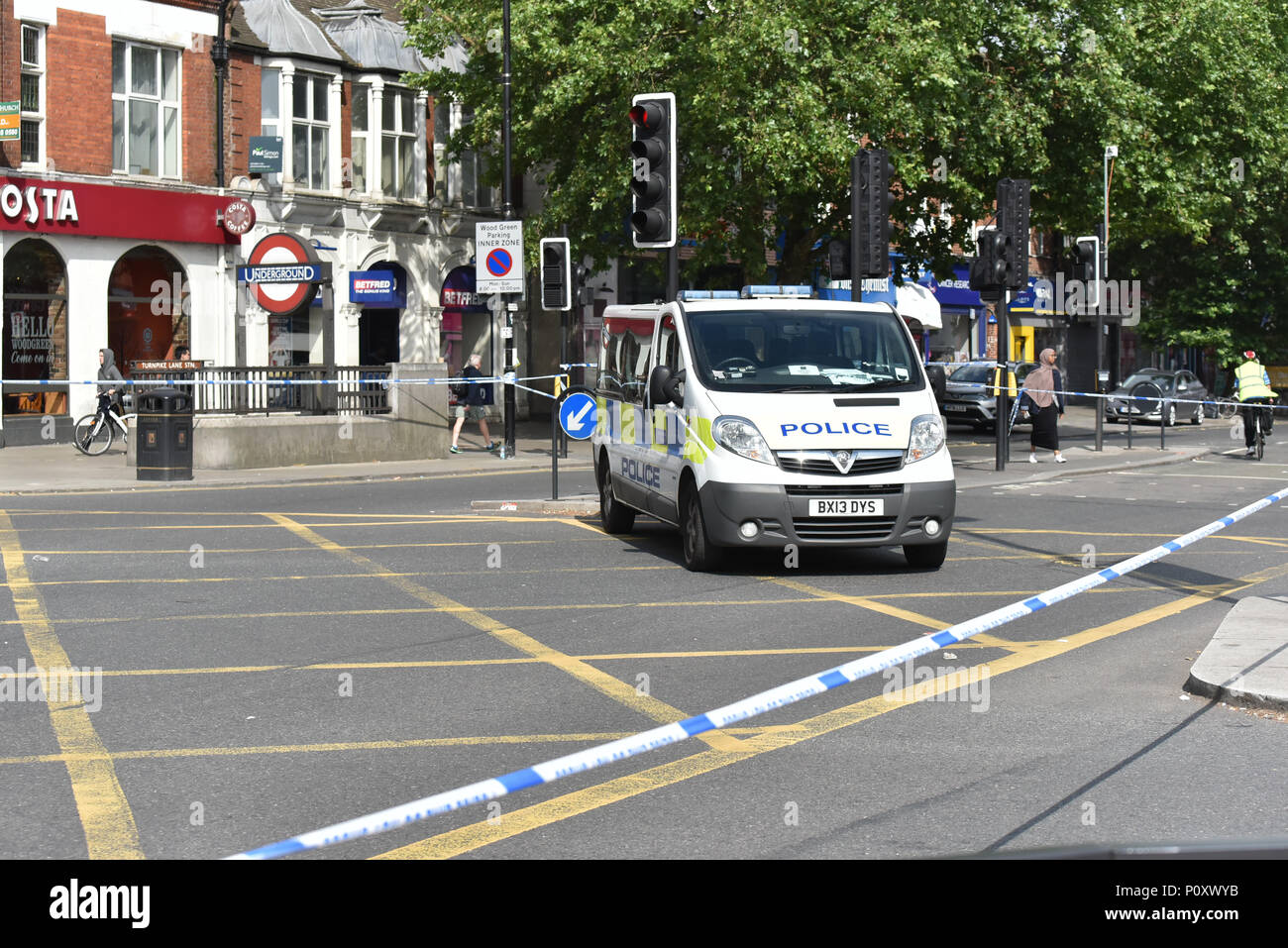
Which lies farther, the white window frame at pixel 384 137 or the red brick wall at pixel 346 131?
the white window frame at pixel 384 137

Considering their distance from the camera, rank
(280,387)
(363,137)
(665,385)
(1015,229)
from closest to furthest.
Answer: (665,385)
(1015,229)
(280,387)
(363,137)

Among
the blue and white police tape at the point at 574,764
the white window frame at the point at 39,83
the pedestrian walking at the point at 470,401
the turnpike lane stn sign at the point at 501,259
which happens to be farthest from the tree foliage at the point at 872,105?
the blue and white police tape at the point at 574,764

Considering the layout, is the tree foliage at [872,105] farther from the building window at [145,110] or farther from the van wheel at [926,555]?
the van wheel at [926,555]

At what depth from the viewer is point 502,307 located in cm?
2797

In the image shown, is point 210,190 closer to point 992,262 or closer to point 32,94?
point 32,94

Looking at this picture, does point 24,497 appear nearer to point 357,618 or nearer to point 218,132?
point 357,618

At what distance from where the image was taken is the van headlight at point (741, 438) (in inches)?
457

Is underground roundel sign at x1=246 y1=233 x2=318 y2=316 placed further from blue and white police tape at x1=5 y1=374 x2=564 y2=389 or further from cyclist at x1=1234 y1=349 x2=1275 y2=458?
cyclist at x1=1234 y1=349 x2=1275 y2=458

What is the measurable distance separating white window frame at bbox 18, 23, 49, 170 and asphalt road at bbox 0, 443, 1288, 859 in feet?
52.3

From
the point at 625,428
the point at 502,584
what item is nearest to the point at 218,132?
the point at 625,428

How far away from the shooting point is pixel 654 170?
1545 cm

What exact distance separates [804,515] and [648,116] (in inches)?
208

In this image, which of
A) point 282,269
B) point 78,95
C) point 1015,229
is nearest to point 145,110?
point 78,95

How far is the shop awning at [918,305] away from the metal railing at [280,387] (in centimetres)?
2125
